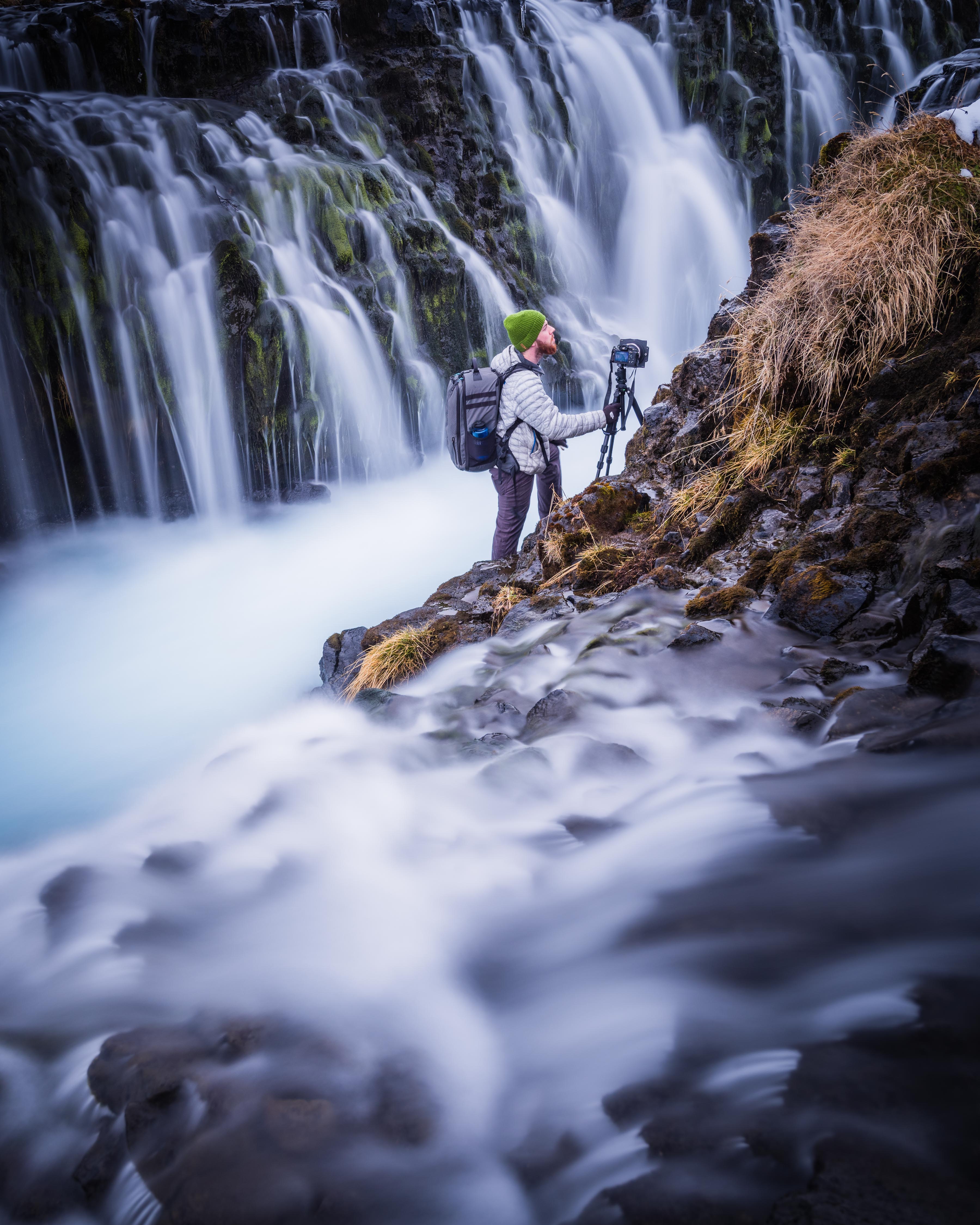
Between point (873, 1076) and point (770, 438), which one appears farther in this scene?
point (770, 438)

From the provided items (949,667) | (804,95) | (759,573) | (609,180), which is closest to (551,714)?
(759,573)

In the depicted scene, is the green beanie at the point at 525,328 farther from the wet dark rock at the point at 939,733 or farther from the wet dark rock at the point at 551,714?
the wet dark rock at the point at 939,733

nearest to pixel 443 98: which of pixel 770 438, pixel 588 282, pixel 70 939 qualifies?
pixel 588 282

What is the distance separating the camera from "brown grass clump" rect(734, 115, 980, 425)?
13.1 ft

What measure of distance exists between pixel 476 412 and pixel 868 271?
2.68m

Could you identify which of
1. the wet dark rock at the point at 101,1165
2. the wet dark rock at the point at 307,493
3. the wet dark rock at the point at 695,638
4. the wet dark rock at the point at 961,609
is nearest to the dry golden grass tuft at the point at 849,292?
the wet dark rock at the point at 695,638

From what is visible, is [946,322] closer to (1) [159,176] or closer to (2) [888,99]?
(1) [159,176]

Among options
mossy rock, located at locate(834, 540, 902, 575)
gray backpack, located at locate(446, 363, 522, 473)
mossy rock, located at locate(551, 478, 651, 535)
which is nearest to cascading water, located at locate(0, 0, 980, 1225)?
mossy rock, located at locate(834, 540, 902, 575)

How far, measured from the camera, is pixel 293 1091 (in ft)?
5.80

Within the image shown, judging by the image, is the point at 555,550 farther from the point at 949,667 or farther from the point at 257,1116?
the point at 257,1116

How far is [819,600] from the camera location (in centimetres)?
334

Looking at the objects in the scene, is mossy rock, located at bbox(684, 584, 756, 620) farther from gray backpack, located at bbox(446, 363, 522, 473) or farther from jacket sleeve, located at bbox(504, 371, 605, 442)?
gray backpack, located at bbox(446, 363, 522, 473)

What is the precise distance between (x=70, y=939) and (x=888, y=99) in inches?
882

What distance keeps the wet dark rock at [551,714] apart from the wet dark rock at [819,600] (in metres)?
1.08
